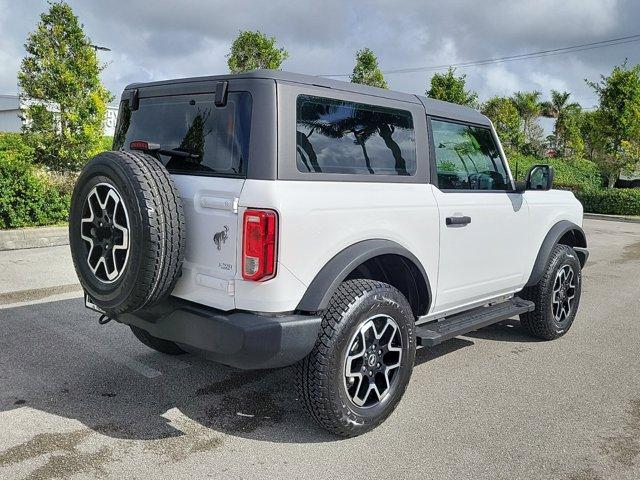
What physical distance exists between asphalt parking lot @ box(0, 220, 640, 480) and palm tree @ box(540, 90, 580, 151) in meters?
39.3

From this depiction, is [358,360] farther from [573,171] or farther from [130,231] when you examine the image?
[573,171]

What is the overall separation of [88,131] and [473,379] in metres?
9.41

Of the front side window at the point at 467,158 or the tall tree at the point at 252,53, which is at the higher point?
the tall tree at the point at 252,53

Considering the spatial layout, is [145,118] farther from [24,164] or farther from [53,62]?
[53,62]

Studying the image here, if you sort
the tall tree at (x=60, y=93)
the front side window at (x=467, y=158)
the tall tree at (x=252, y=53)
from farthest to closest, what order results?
1. the tall tree at (x=252, y=53)
2. the tall tree at (x=60, y=93)
3. the front side window at (x=467, y=158)

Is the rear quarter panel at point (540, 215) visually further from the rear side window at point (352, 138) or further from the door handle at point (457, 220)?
the rear side window at point (352, 138)

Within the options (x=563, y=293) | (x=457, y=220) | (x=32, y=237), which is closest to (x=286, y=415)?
(x=457, y=220)

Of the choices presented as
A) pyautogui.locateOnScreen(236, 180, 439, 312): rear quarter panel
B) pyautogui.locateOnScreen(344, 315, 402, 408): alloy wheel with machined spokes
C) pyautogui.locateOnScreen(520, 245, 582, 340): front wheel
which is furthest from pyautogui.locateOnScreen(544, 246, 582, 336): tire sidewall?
pyautogui.locateOnScreen(344, 315, 402, 408): alloy wheel with machined spokes

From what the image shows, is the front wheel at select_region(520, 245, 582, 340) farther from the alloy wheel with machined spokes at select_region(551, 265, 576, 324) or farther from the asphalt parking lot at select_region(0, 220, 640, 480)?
the asphalt parking lot at select_region(0, 220, 640, 480)

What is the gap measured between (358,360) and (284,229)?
0.95m

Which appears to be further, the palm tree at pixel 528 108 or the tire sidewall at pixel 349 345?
the palm tree at pixel 528 108

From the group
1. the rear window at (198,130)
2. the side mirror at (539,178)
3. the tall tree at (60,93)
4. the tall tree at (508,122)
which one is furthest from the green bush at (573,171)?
the rear window at (198,130)

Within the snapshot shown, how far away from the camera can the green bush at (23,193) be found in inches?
348

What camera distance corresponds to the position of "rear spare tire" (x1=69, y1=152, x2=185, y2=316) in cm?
279
